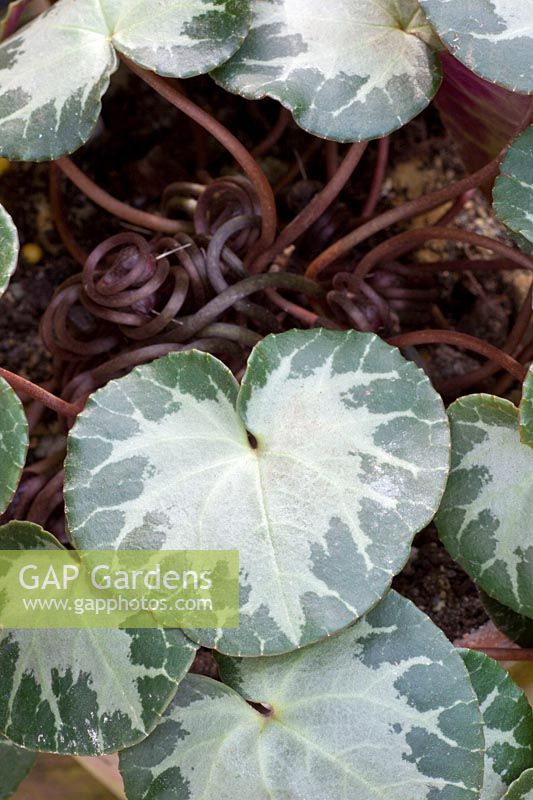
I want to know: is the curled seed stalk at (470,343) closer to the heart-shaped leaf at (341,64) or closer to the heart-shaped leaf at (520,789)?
the heart-shaped leaf at (341,64)

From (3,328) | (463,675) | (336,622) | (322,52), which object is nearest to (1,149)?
(322,52)

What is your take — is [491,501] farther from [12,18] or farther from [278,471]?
[12,18]

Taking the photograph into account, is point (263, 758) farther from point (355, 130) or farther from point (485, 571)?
point (355, 130)

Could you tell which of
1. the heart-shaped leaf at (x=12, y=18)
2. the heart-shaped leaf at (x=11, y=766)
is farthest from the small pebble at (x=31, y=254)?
the heart-shaped leaf at (x=11, y=766)

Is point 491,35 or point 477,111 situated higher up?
point 491,35

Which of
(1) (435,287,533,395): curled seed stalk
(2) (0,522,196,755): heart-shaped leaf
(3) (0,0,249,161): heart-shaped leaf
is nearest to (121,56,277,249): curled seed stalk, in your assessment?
(3) (0,0,249,161): heart-shaped leaf

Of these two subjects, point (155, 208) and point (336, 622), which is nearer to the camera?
point (336, 622)

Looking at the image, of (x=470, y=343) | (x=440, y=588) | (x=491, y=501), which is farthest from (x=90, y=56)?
(x=440, y=588)
